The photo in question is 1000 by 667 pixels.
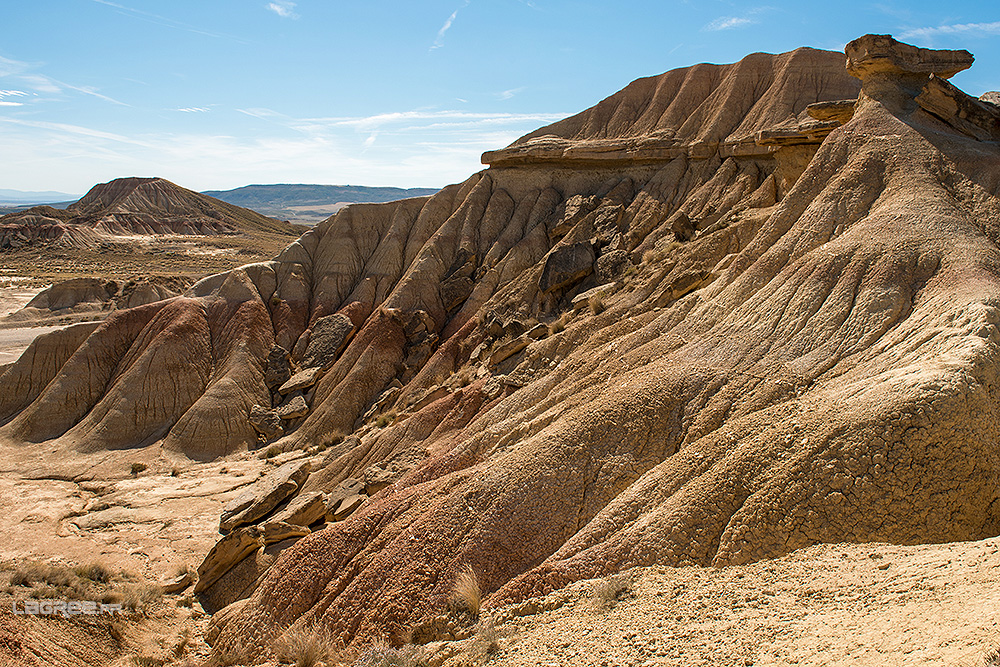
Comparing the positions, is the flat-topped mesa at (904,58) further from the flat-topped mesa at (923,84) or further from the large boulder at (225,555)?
the large boulder at (225,555)

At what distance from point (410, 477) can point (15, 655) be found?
20.7 feet

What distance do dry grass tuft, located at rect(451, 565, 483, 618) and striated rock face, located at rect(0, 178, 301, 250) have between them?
92182 millimetres

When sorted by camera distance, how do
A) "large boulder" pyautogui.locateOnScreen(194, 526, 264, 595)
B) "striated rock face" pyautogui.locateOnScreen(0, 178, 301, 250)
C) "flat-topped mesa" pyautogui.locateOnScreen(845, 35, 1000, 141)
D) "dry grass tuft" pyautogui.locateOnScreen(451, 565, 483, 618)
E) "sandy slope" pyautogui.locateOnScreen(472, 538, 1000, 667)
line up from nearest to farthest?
"sandy slope" pyautogui.locateOnScreen(472, 538, 1000, 667)
"dry grass tuft" pyautogui.locateOnScreen(451, 565, 483, 618)
"flat-topped mesa" pyautogui.locateOnScreen(845, 35, 1000, 141)
"large boulder" pyautogui.locateOnScreen(194, 526, 264, 595)
"striated rock face" pyautogui.locateOnScreen(0, 178, 301, 250)

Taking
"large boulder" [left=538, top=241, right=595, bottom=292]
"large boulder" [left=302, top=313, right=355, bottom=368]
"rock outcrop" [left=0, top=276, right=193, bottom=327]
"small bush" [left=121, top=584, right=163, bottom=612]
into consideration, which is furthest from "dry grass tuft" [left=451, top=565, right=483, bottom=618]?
"rock outcrop" [left=0, top=276, right=193, bottom=327]

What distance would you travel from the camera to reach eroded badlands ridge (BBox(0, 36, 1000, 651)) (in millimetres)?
7172

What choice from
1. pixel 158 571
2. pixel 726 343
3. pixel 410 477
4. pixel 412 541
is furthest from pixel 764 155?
pixel 158 571

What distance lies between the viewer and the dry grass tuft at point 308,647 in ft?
28.5

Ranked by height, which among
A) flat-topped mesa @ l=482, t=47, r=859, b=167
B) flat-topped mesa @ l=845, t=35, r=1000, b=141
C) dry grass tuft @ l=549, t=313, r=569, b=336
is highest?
flat-topped mesa @ l=482, t=47, r=859, b=167

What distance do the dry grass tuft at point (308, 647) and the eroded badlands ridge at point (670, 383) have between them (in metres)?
0.26

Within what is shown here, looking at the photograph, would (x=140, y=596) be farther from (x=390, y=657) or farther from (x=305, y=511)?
(x=390, y=657)

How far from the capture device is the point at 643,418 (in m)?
9.45

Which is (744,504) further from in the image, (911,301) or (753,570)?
(911,301)

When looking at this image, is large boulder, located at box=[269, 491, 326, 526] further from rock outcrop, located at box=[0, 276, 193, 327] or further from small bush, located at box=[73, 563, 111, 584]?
rock outcrop, located at box=[0, 276, 193, 327]

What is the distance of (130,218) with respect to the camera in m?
93.3
